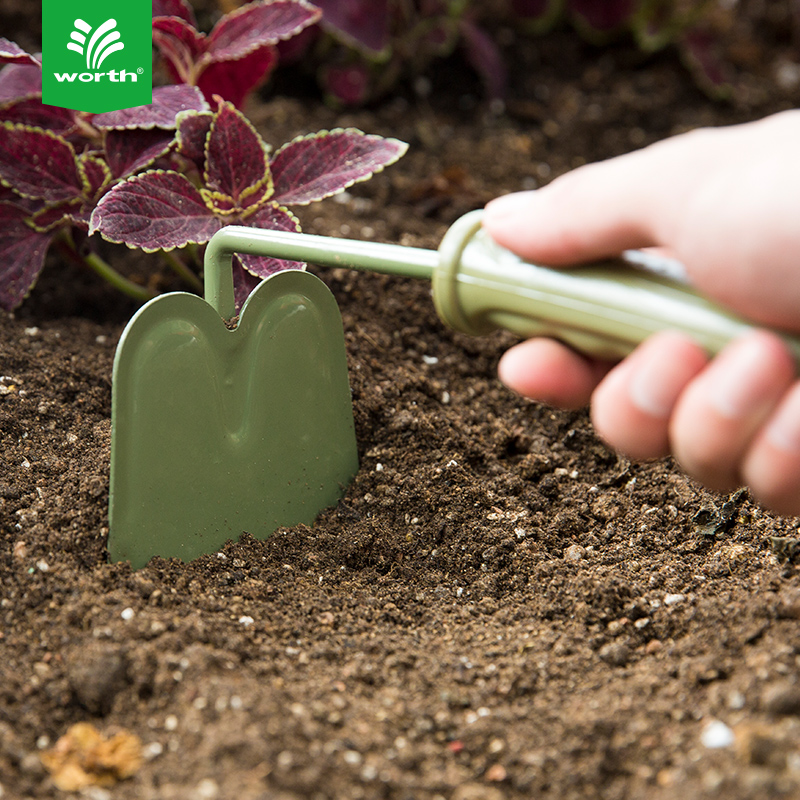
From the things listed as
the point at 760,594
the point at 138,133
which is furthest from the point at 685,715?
the point at 138,133

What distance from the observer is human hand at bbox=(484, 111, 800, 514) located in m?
0.76

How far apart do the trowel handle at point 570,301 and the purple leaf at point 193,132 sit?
57 cm

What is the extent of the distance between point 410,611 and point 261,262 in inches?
21.3

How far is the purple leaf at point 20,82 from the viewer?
138 centimetres

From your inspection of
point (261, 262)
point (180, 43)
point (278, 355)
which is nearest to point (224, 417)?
point (278, 355)

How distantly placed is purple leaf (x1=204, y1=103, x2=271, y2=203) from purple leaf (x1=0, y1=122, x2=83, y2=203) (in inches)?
9.3

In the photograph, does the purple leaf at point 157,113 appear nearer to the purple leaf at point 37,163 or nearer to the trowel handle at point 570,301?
the purple leaf at point 37,163

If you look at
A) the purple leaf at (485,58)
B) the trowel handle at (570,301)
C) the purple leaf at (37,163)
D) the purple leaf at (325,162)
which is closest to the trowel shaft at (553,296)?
the trowel handle at (570,301)

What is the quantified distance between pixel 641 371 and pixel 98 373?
35.9 inches

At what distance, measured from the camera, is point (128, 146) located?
1348 mm

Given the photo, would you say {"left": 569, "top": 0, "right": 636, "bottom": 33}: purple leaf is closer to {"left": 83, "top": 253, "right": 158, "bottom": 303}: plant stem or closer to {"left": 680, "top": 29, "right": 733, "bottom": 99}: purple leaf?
{"left": 680, "top": 29, "right": 733, "bottom": 99}: purple leaf

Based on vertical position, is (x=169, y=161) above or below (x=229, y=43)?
below

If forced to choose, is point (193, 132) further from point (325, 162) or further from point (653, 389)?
point (653, 389)

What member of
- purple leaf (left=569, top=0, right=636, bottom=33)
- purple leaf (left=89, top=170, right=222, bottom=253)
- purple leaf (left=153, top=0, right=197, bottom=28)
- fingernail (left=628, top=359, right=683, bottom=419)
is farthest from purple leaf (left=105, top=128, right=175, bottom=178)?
purple leaf (left=569, top=0, right=636, bottom=33)
